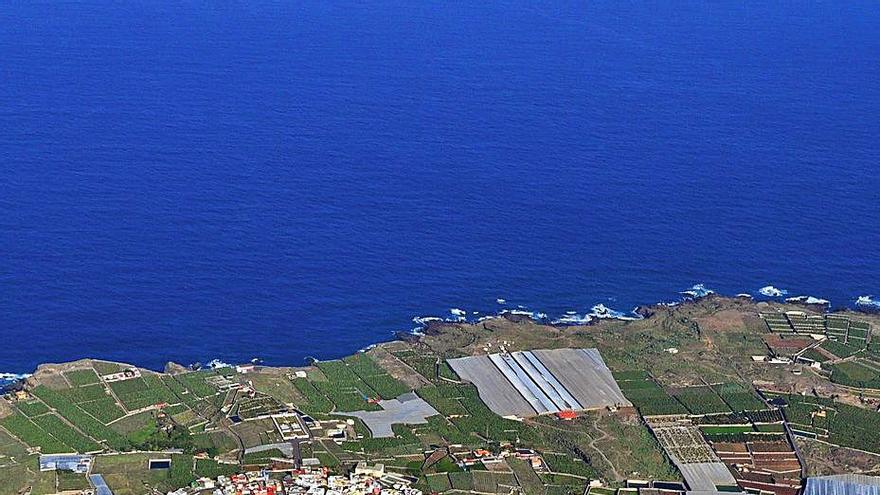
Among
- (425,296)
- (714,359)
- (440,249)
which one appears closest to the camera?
(714,359)

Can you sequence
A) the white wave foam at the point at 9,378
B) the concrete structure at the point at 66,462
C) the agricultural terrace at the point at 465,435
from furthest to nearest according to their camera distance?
the white wave foam at the point at 9,378, the agricultural terrace at the point at 465,435, the concrete structure at the point at 66,462

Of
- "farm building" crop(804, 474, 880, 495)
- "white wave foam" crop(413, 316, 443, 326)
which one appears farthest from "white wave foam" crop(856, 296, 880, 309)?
"white wave foam" crop(413, 316, 443, 326)

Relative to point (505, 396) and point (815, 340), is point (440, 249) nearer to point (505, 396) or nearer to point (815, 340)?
point (505, 396)

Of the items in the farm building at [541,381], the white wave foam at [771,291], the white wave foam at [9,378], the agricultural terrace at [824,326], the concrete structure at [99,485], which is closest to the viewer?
the concrete structure at [99,485]

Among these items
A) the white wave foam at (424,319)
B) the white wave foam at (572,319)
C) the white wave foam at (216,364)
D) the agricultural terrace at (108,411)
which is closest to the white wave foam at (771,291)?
the white wave foam at (572,319)

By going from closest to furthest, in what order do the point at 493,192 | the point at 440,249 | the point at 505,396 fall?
the point at 505,396
the point at 440,249
the point at 493,192

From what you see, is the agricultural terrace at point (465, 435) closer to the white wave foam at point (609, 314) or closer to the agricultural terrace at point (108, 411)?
the agricultural terrace at point (108, 411)

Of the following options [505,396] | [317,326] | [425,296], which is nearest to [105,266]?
[317,326]
